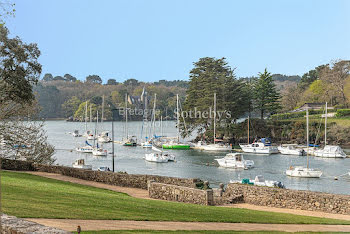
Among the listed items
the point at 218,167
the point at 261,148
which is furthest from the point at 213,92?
the point at 218,167

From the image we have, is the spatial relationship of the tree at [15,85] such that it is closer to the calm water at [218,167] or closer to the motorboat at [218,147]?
the calm water at [218,167]

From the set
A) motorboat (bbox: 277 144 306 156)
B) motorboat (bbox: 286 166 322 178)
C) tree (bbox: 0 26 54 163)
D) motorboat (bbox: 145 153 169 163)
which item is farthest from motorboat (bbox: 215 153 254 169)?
tree (bbox: 0 26 54 163)

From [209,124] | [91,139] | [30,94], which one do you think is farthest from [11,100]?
[91,139]

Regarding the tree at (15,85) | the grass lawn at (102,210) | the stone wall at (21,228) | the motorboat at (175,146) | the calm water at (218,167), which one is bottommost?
the calm water at (218,167)

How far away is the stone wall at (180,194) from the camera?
22406mm

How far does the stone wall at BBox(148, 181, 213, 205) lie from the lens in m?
22.4

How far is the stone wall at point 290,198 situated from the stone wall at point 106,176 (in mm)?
3829

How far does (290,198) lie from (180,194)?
5742 millimetres

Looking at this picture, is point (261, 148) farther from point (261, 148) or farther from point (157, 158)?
point (157, 158)

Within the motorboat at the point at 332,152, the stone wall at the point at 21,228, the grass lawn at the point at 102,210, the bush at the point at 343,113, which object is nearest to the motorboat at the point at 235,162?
the motorboat at the point at 332,152

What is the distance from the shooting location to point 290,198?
22.7 metres

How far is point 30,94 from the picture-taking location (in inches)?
1307

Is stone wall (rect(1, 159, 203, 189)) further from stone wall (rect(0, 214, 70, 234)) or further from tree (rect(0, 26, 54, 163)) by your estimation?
stone wall (rect(0, 214, 70, 234))

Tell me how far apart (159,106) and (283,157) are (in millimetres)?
98616
